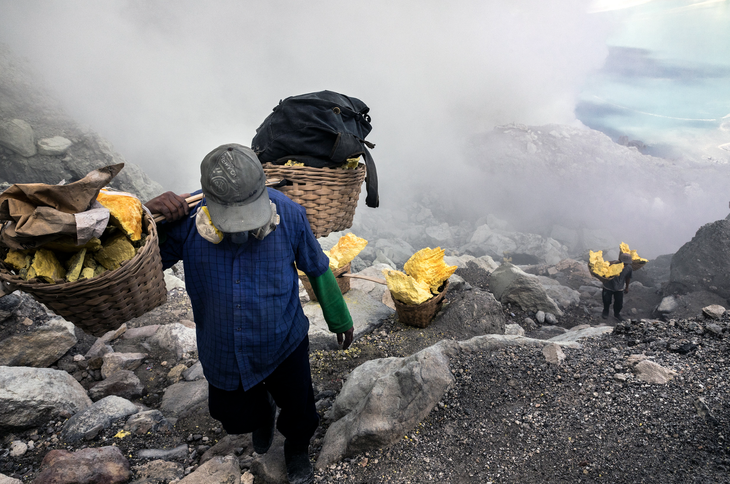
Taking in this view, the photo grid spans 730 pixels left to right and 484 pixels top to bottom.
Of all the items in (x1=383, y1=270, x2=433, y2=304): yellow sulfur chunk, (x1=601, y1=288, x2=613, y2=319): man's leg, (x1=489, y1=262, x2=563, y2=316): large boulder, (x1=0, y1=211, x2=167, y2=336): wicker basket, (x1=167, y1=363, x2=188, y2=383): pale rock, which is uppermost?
(x1=0, y1=211, x2=167, y2=336): wicker basket

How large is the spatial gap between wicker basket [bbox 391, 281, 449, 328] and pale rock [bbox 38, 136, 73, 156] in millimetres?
10779

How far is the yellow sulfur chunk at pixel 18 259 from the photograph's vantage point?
109 cm

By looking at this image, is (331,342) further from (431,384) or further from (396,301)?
(431,384)

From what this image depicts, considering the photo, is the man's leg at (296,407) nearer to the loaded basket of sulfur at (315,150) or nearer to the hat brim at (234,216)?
the loaded basket of sulfur at (315,150)

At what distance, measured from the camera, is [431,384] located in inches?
92.0

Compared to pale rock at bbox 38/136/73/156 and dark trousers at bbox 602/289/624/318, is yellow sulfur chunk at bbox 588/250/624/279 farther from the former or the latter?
pale rock at bbox 38/136/73/156

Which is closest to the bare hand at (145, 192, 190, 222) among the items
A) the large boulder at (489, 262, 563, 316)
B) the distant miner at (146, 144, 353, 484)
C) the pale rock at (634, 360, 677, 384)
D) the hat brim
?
the distant miner at (146, 144, 353, 484)

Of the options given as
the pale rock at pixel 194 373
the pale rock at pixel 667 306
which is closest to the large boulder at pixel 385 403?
the pale rock at pixel 194 373

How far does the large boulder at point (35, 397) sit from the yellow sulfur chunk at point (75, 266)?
71.1 inches

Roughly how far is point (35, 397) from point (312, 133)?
7.89 ft

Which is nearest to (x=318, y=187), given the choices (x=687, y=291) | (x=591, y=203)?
(x=687, y=291)

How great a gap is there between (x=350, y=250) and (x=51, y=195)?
130 inches

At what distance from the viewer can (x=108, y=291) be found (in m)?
1.17

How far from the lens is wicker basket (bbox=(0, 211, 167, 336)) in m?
1.09
